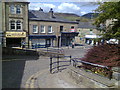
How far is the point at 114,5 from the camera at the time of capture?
22.5 ft

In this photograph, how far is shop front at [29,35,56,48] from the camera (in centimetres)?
2575

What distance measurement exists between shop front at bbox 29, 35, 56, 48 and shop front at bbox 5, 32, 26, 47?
1603 millimetres

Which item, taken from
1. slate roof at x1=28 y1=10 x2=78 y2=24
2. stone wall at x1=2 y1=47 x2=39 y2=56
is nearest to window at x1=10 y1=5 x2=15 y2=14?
slate roof at x1=28 y1=10 x2=78 y2=24

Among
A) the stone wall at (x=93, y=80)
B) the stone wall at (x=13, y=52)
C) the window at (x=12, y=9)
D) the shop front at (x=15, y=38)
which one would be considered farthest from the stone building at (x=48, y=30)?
the stone wall at (x=93, y=80)

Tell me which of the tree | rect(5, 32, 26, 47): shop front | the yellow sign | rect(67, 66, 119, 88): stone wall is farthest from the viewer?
rect(5, 32, 26, 47): shop front

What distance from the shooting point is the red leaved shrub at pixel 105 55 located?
21.0ft

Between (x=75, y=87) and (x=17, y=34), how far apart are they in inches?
799

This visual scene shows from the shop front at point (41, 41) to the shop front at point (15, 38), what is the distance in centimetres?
160

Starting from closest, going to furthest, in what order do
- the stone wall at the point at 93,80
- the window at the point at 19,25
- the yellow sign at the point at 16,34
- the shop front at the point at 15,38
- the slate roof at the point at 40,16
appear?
the stone wall at the point at 93,80, the yellow sign at the point at 16,34, the shop front at the point at 15,38, the window at the point at 19,25, the slate roof at the point at 40,16

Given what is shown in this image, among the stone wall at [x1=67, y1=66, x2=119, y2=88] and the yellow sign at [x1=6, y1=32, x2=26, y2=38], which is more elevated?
the yellow sign at [x1=6, y1=32, x2=26, y2=38]

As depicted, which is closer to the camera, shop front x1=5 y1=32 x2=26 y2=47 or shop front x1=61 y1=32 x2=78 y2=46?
shop front x1=5 y1=32 x2=26 y2=47

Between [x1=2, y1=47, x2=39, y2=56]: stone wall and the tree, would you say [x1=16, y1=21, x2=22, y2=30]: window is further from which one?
the tree

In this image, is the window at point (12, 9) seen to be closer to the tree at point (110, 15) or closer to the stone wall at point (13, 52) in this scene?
the stone wall at point (13, 52)

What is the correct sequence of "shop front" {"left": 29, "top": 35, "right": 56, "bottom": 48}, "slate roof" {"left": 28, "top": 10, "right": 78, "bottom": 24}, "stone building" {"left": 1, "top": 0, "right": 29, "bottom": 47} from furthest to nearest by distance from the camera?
"slate roof" {"left": 28, "top": 10, "right": 78, "bottom": 24}, "shop front" {"left": 29, "top": 35, "right": 56, "bottom": 48}, "stone building" {"left": 1, "top": 0, "right": 29, "bottom": 47}
